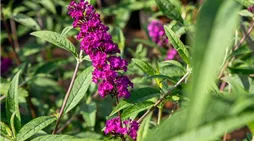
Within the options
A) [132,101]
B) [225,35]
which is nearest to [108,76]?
[132,101]

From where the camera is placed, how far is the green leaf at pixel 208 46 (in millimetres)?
579

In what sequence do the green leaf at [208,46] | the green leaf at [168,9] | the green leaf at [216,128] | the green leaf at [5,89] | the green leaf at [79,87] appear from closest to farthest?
1. the green leaf at [208,46]
2. the green leaf at [216,128]
3. the green leaf at [79,87]
4. the green leaf at [168,9]
5. the green leaf at [5,89]

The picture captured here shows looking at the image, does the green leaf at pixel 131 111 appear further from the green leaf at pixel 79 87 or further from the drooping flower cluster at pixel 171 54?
the drooping flower cluster at pixel 171 54

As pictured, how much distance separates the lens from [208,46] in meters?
0.61

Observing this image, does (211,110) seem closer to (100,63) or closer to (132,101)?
(100,63)

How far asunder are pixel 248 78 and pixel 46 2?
6.96 feet

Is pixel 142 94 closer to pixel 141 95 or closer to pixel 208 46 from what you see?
pixel 141 95

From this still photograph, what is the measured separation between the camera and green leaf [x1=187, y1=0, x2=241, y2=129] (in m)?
0.58

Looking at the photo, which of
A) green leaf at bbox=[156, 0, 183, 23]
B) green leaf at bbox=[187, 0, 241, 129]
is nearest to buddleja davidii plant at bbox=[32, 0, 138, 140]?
green leaf at bbox=[156, 0, 183, 23]

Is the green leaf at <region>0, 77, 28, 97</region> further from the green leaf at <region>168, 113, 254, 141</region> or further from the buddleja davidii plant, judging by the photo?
the green leaf at <region>168, 113, 254, 141</region>

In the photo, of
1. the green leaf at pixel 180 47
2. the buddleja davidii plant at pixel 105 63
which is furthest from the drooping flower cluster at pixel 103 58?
the green leaf at pixel 180 47

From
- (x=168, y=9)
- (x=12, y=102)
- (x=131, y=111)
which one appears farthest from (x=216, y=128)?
(x=168, y=9)

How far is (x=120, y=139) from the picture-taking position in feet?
4.98

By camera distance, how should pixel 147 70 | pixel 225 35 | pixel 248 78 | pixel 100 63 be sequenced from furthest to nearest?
1. pixel 248 78
2. pixel 147 70
3. pixel 100 63
4. pixel 225 35
